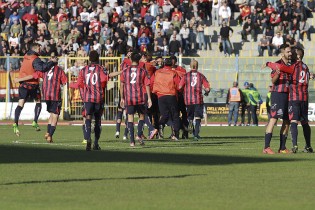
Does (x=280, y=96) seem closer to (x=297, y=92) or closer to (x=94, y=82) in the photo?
(x=297, y=92)

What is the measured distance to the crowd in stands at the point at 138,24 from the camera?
1940 inches

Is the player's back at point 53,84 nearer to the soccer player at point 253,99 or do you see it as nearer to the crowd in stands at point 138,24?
the soccer player at point 253,99

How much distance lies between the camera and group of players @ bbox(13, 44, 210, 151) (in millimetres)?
23234

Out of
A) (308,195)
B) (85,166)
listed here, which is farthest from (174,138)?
(308,195)

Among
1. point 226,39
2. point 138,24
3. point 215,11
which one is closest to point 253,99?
point 226,39

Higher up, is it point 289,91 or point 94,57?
point 94,57

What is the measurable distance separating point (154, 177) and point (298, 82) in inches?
244

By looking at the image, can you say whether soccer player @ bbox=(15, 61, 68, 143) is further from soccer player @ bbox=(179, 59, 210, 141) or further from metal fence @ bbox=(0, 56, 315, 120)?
metal fence @ bbox=(0, 56, 315, 120)

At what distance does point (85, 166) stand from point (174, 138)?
34.2 feet

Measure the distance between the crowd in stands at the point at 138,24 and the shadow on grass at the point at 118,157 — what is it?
82.5ft

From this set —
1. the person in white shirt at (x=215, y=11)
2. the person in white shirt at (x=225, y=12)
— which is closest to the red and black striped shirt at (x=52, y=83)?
the person in white shirt at (x=225, y=12)

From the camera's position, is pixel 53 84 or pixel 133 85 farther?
pixel 53 84

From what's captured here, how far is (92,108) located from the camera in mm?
23172

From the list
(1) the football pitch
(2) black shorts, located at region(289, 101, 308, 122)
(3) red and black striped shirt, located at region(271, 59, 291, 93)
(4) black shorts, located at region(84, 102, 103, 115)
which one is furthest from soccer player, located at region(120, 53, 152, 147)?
(2) black shorts, located at region(289, 101, 308, 122)
